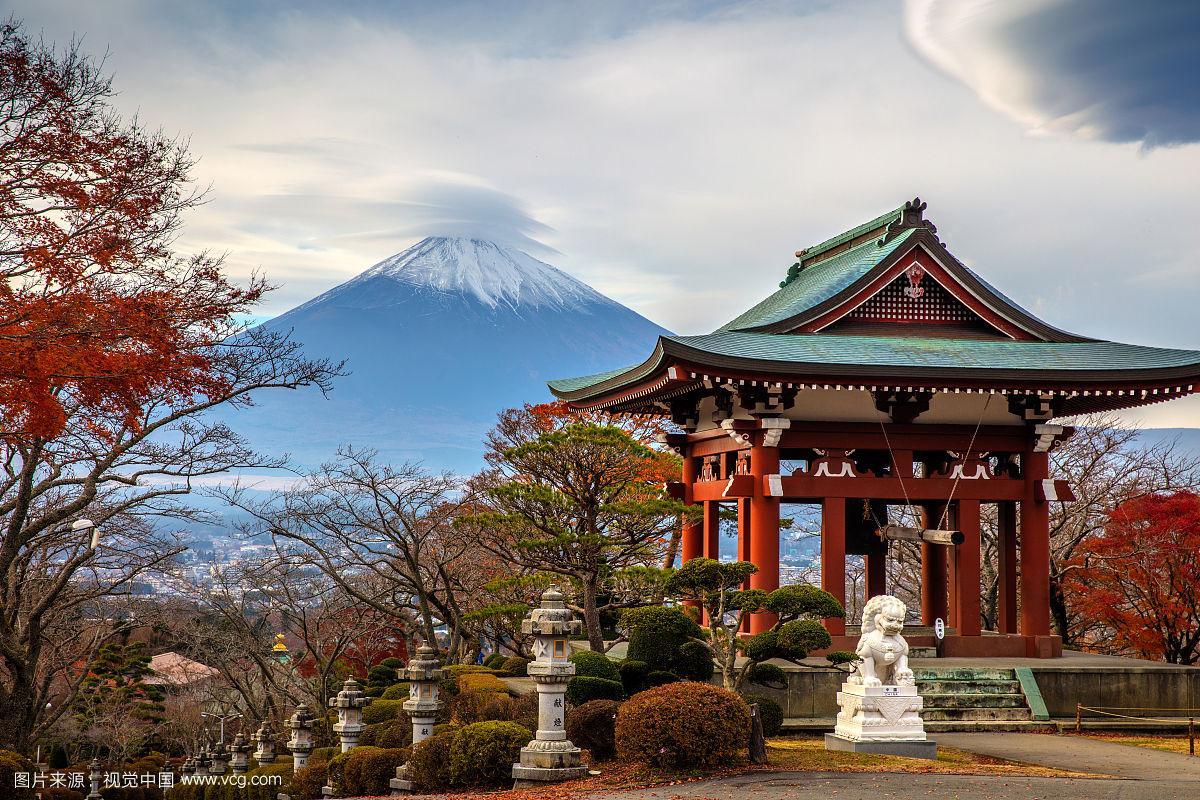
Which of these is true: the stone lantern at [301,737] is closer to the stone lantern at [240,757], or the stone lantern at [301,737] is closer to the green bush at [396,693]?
the green bush at [396,693]

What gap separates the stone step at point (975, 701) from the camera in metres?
15.4

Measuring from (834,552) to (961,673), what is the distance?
257 cm

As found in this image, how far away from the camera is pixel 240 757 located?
22.2m

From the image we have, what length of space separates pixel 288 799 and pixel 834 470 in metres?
10.2

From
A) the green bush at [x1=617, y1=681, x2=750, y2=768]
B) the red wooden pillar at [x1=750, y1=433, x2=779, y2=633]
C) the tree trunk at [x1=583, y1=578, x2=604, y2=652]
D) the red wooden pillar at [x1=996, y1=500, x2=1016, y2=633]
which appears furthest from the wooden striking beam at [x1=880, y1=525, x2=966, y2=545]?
the green bush at [x1=617, y1=681, x2=750, y2=768]

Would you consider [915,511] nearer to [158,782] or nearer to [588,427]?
[588,427]

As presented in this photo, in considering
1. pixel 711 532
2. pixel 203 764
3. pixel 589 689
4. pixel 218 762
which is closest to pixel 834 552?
pixel 711 532

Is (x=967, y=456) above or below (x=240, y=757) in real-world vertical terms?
above

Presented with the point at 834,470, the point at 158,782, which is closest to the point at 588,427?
the point at 834,470

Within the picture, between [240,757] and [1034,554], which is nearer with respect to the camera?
[1034,554]

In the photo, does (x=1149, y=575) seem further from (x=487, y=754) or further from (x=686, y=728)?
(x=487, y=754)

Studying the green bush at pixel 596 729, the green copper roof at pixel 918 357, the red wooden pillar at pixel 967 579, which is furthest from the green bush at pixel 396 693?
the red wooden pillar at pixel 967 579

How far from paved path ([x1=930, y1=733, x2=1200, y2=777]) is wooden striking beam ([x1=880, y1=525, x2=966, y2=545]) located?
2.84 m

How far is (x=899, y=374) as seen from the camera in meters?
15.9
